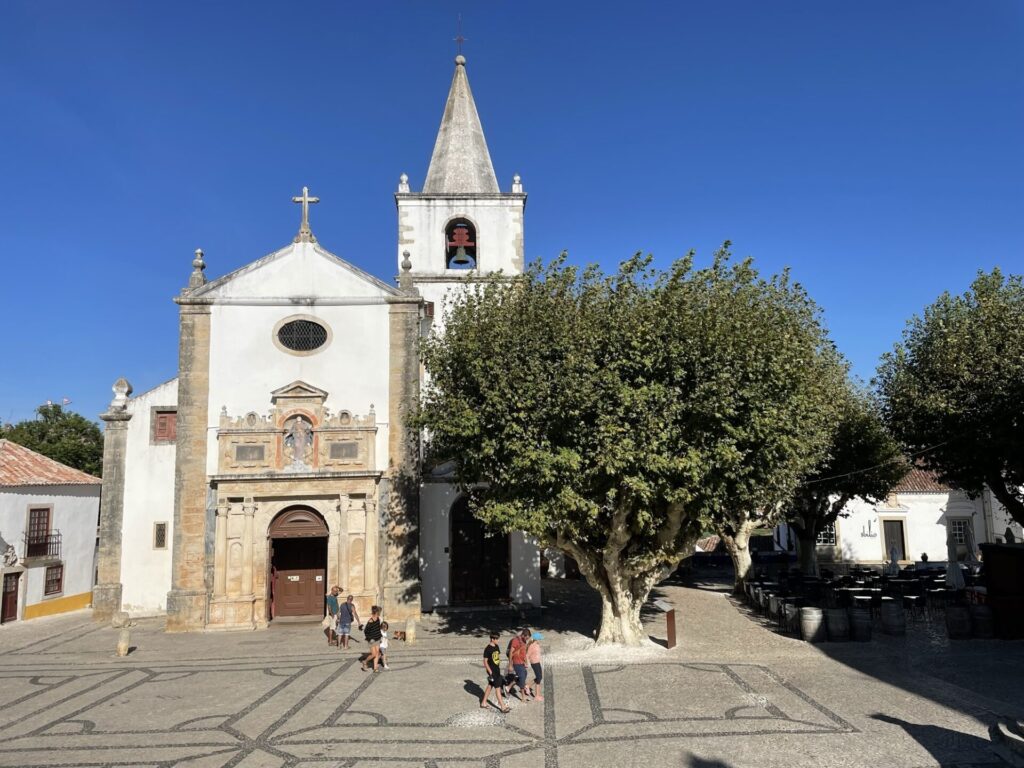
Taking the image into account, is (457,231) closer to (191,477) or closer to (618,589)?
(191,477)

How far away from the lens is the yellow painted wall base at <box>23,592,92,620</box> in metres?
27.3

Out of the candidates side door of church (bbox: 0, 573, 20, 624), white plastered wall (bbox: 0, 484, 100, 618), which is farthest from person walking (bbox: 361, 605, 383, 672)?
white plastered wall (bbox: 0, 484, 100, 618)

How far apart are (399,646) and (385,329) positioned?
953 cm

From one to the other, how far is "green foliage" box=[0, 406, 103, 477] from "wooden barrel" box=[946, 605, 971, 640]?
45395 millimetres

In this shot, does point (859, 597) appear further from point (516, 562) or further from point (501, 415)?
point (501, 415)

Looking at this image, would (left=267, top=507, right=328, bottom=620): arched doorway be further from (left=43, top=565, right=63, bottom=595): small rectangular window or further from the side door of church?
(left=43, top=565, right=63, bottom=595): small rectangular window

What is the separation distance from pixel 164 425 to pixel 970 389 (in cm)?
2417

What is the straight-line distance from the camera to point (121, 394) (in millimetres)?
24562

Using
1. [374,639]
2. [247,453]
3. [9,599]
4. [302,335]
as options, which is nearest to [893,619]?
[374,639]

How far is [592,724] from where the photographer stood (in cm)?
1190

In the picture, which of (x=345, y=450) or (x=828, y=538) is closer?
(x=345, y=450)

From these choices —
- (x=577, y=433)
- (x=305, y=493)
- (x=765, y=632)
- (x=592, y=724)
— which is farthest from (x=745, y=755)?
(x=305, y=493)

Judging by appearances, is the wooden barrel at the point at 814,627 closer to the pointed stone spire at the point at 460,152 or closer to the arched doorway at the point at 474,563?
the arched doorway at the point at 474,563

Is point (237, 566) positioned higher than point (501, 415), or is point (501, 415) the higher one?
point (501, 415)
